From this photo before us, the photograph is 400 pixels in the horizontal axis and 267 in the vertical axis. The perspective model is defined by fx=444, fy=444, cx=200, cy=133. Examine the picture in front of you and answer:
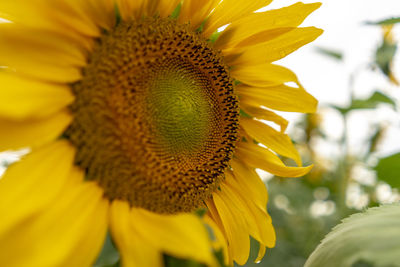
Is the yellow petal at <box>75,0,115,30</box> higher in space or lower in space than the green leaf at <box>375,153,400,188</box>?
higher

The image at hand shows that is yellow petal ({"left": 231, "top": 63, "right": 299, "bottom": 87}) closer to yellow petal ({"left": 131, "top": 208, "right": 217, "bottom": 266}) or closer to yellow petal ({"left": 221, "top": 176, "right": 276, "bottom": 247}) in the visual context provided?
yellow petal ({"left": 221, "top": 176, "right": 276, "bottom": 247})

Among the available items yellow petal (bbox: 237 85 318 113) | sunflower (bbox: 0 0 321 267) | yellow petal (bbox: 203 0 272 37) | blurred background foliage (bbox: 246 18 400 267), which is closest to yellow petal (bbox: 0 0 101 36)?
sunflower (bbox: 0 0 321 267)

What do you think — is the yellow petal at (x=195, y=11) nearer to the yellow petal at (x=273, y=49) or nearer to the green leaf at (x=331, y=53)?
the yellow petal at (x=273, y=49)

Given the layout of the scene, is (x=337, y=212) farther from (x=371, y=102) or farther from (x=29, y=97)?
(x=29, y=97)

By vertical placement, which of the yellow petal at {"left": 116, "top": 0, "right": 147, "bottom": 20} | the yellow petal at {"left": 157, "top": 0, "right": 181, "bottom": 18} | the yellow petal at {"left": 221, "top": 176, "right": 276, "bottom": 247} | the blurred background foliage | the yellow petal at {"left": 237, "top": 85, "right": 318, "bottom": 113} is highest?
the yellow petal at {"left": 116, "top": 0, "right": 147, "bottom": 20}

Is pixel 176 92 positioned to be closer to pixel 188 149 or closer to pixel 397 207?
pixel 188 149
